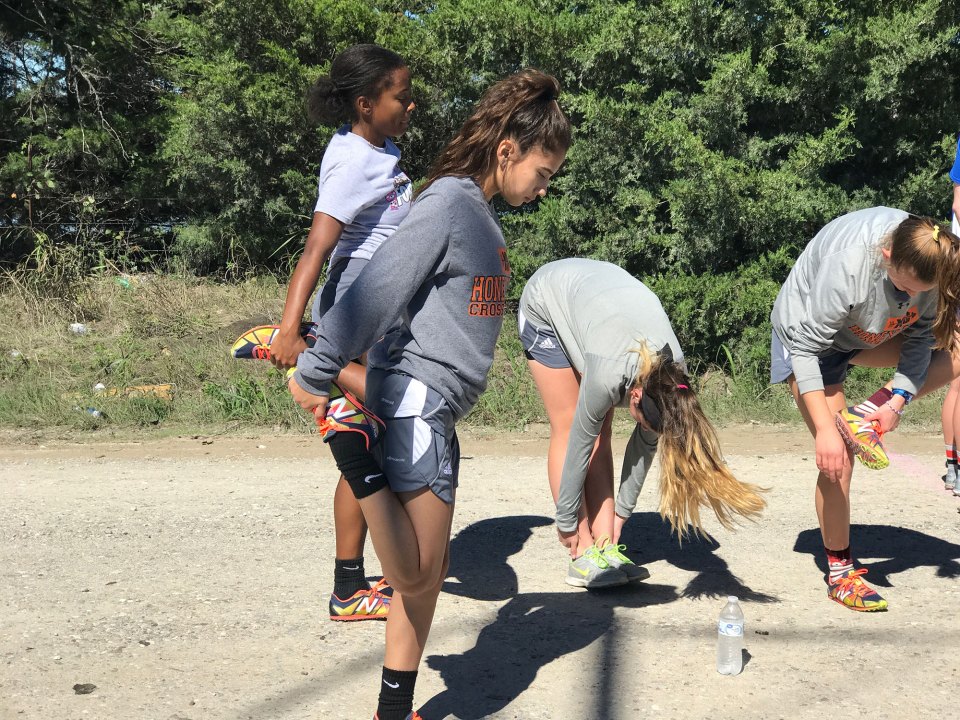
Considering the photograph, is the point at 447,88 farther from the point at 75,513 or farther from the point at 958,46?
the point at 75,513

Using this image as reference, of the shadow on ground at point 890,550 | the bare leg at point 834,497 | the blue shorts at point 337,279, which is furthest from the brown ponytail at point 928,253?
the blue shorts at point 337,279

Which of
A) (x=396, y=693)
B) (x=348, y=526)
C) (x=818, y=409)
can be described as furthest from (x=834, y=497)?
(x=396, y=693)

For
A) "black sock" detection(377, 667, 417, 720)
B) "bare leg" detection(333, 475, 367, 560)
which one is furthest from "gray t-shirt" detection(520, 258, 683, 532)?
"black sock" detection(377, 667, 417, 720)

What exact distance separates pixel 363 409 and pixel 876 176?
29.1ft

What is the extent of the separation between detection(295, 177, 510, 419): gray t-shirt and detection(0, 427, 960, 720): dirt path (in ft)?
4.26

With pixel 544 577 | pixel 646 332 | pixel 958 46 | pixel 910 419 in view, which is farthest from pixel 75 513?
pixel 958 46

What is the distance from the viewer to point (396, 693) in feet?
10.1

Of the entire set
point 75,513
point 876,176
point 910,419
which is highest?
point 876,176

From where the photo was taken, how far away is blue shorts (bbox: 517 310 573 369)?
472 centimetres

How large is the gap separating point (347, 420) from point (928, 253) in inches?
91.7

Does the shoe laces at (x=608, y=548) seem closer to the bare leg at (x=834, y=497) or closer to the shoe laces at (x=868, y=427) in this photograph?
the bare leg at (x=834, y=497)

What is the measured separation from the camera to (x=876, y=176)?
33.7 ft

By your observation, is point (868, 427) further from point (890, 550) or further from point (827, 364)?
point (890, 550)

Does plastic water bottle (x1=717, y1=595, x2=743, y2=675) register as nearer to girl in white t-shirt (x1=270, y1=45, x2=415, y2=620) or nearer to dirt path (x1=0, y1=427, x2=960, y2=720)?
dirt path (x1=0, y1=427, x2=960, y2=720)
